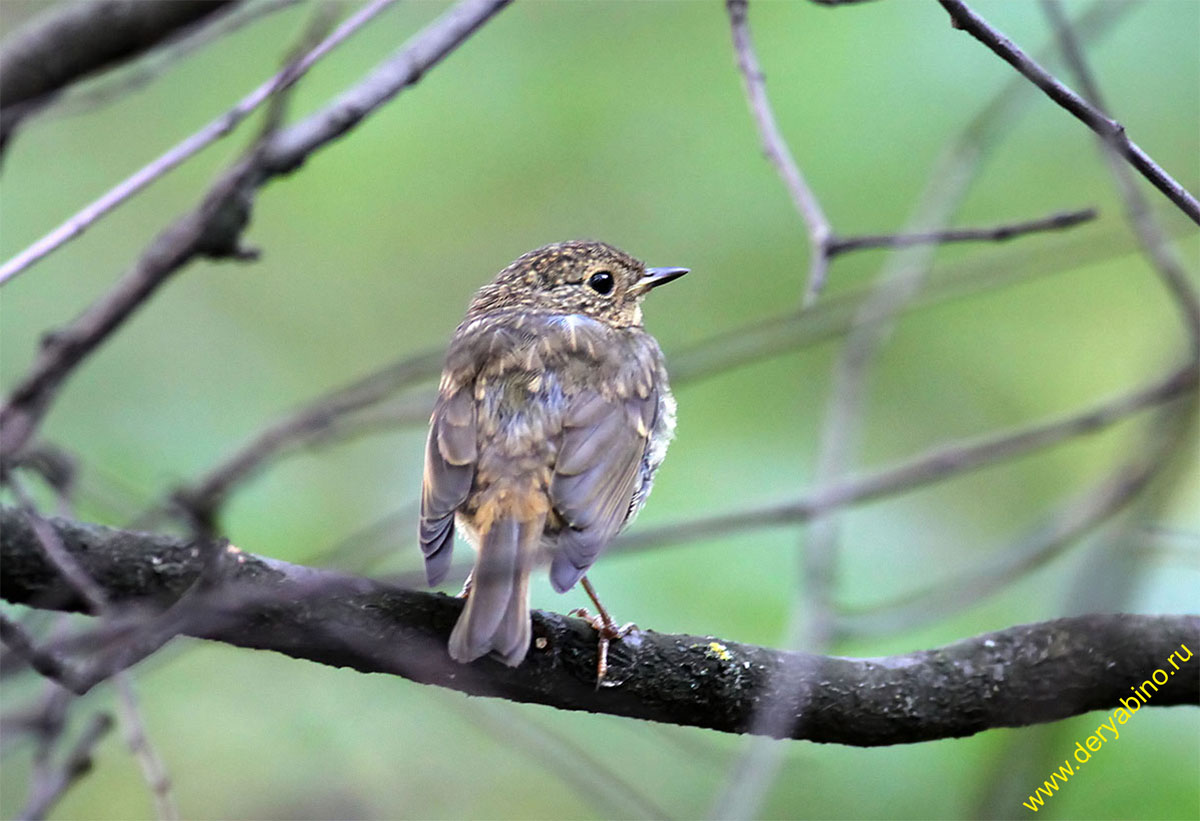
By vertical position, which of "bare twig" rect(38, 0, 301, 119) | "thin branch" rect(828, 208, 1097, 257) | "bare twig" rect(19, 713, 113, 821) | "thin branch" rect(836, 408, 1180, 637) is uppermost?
"bare twig" rect(38, 0, 301, 119)

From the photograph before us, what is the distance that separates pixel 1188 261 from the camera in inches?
214

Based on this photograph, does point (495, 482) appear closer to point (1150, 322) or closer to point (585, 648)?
point (585, 648)

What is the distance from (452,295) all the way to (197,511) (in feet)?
14.9

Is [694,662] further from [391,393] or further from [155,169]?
[155,169]

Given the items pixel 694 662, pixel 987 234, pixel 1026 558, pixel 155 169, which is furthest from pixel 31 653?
pixel 1026 558

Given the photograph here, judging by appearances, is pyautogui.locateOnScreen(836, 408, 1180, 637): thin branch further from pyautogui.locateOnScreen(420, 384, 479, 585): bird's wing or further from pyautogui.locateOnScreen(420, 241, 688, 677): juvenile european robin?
pyautogui.locateOnScreen(420, 384, 479, 585): bird's wing

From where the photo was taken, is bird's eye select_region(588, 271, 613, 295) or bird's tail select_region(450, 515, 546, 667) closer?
bird's tail select_region(450, 515, 546, 667)

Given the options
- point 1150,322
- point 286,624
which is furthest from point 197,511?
point 1150,322

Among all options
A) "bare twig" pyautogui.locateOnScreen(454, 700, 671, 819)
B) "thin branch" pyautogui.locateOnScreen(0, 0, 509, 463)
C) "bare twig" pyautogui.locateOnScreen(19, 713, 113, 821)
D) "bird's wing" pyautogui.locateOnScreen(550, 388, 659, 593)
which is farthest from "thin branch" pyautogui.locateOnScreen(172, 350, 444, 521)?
"bare twig" pyautogui.locateOnScreen(19, 713, 113, 821)

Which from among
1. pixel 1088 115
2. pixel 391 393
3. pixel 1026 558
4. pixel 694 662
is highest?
pixel 1088 115

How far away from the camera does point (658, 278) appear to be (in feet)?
15.1

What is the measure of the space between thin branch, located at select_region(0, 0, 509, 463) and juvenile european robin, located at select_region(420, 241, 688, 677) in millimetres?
609

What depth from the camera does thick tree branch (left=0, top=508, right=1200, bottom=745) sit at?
8.09 feet

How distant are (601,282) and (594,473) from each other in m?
1.38
